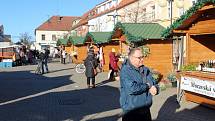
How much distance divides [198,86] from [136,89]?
22.6 feet

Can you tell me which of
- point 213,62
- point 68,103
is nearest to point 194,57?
point 213,62

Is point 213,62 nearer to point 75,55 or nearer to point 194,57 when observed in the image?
point 194,57

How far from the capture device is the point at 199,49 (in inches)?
594

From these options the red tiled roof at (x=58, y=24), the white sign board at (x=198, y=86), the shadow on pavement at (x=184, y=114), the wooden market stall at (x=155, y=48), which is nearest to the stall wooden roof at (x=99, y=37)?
the wooden market stall at (x=155, y=48)

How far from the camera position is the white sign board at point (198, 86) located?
11.9m

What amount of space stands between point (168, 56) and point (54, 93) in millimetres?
7453

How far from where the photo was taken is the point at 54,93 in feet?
56.8

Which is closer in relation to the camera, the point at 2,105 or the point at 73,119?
the point at 73,119

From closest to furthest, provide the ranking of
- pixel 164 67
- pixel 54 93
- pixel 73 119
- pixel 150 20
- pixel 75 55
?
pixel 73 119 < pixel 54 93 < pixel 164 67 < pixel 75 55 < pixel 150 20

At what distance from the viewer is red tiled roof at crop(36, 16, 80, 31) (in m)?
118

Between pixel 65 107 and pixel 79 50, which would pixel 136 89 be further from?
pixel 79 50

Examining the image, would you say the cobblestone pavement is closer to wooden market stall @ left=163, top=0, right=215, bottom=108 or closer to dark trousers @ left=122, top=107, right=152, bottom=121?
wooden market stall @ left=163, top=0, right=215, bottom=108

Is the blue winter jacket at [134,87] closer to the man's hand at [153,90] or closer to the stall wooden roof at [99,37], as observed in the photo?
the man's hand at [153,90]

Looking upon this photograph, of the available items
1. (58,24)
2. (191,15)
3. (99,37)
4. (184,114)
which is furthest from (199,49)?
(58,24)
